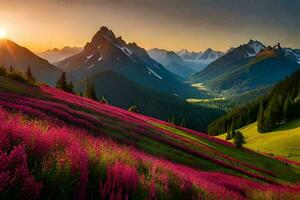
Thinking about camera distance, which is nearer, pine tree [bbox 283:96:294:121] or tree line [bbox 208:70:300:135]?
tree line [bbox 208:70:300:135]

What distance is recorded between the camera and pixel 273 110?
449ft

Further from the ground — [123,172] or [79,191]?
[123,172]

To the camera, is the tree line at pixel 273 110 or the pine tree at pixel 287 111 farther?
the pine tree at pixel 287 111

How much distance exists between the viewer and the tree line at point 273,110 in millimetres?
136000

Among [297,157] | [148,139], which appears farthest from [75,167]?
[297,157]

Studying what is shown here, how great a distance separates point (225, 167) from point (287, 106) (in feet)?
362

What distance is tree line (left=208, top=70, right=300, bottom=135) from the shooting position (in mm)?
136000

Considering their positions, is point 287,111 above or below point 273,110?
above

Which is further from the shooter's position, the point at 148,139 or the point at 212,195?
the point at 148,139

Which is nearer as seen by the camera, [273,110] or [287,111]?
[273,110]

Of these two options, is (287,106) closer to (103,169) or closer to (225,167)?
(225,167)

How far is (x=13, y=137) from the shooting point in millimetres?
8688

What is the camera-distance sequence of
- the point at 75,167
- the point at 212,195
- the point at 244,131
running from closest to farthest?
1. the point at 75,167
2. the point at 212,195
3. the point at 244,131

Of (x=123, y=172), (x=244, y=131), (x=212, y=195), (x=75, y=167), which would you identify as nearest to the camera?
(x=75, y=167)
